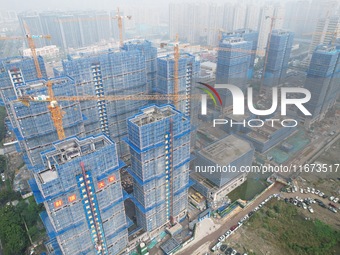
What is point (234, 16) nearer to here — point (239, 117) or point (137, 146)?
point (239, 117)

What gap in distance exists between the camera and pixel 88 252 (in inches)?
1364

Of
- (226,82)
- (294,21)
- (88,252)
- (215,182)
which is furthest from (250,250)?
(294,21)

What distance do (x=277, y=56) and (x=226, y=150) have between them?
175 feet

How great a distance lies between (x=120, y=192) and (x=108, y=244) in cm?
893

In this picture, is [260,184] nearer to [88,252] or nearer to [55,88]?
[88,252]

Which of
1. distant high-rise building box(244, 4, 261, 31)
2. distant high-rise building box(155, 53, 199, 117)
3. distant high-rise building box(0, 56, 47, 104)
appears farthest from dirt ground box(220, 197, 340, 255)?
distant high-rise building box(244, 4, 261, 31)

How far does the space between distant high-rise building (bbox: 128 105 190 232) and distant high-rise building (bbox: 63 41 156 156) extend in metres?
17.4

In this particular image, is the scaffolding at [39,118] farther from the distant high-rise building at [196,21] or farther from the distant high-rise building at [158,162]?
the distant high-rise building at [196,21]

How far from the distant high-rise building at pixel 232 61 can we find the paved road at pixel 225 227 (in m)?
35.3

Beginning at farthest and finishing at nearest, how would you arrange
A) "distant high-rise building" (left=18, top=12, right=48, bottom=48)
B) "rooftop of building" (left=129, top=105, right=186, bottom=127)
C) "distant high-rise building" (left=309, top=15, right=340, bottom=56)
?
"distant high-rise building" (left=18, top=12, right=48, bottom=48) < "distant high-rise building" (left=309, top=15, right=340, bottom=56) < "rooftop of building" (left=129, top=105, right=186, bottom=127)

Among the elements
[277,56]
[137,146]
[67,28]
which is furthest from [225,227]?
[67,28]

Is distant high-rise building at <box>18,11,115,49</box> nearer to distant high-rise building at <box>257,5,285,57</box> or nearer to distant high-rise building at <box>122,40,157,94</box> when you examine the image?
distant high-rise building at <box>257,5,285,57</box>

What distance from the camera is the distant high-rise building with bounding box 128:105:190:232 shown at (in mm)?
33969

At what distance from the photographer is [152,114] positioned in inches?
1486
